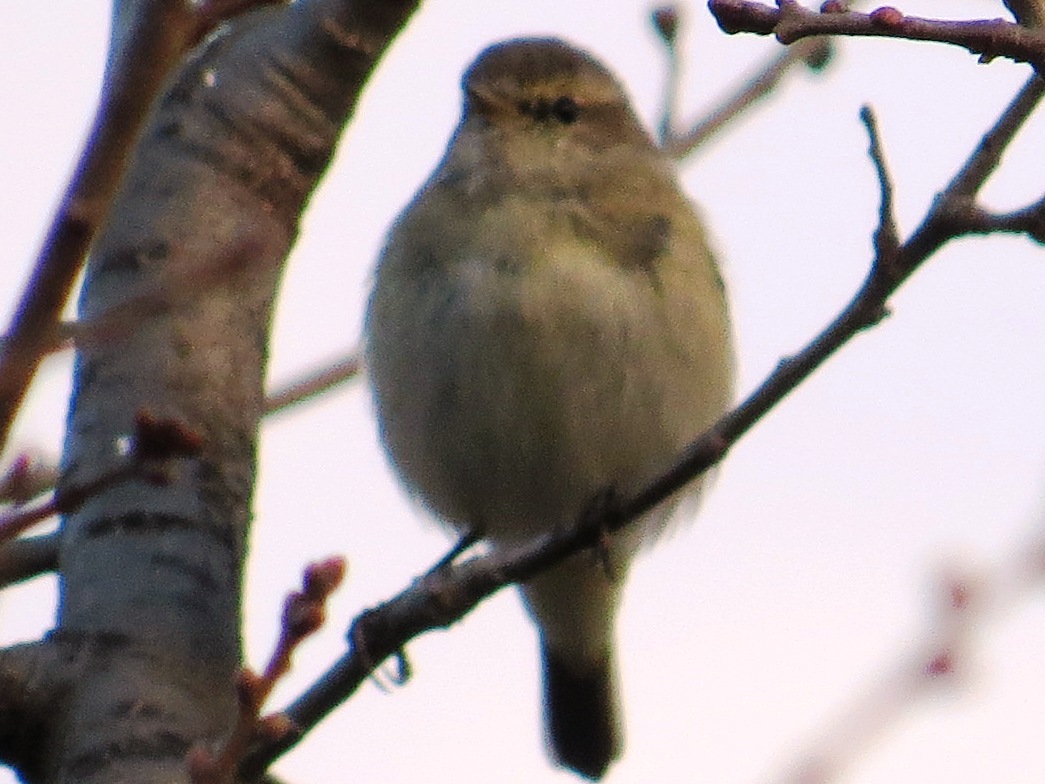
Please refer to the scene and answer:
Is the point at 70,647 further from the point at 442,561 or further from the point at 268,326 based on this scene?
the point at 442,561

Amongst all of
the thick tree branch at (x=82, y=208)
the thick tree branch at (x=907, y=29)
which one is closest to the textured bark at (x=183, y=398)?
the thick tree branch at (x=907, y=29)

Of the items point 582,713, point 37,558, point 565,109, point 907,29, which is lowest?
point 582,713

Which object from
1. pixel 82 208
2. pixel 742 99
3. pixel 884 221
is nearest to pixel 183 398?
pixel 742 99

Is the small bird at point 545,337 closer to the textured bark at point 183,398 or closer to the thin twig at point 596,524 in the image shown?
the textured bark at point 183,398

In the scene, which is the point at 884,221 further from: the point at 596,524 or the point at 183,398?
the point at 183,398

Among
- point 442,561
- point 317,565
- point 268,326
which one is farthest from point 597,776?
point 317,565

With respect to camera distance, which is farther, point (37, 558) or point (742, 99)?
point (742, 99)
